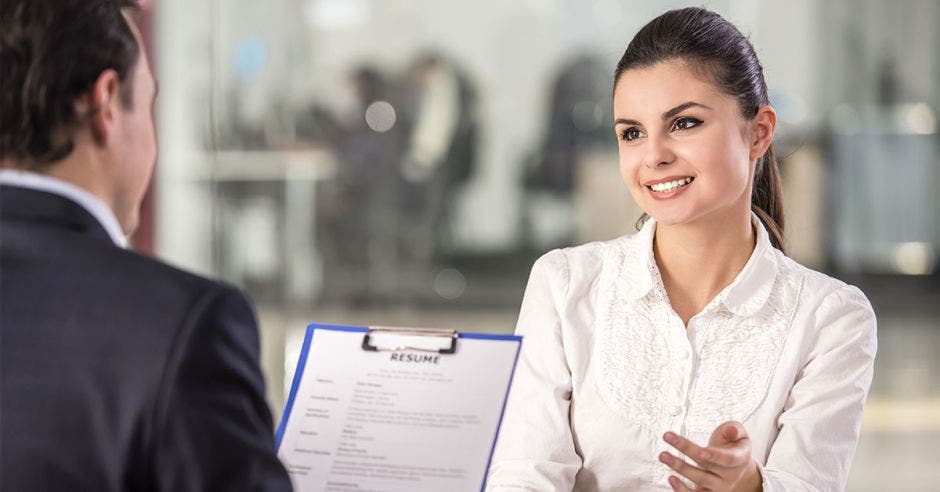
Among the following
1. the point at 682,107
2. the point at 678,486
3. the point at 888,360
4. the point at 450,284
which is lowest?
the point at 888,360

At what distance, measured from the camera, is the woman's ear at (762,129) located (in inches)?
77.7

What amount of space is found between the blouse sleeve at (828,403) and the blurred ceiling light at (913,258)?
6.32 m

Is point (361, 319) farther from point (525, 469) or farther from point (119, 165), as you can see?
point (119, 165)

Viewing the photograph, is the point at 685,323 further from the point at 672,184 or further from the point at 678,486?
the point at 678,486

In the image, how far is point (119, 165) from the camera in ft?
4.17

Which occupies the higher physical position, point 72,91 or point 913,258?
point 72,91

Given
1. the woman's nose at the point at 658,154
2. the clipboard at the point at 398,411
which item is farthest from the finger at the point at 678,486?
the woman's nose at the point at 658,154

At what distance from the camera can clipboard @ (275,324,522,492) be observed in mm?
1487

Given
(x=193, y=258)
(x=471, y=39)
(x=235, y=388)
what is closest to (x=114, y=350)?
(x=235, y=388)

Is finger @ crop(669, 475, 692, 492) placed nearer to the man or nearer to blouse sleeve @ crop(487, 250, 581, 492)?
blouse sleeve @ crop(487, 250, 581, 492)

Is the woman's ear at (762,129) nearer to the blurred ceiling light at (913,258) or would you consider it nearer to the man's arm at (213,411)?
the man's arm at (213,411)

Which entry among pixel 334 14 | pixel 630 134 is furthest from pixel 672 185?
pixel 334 14

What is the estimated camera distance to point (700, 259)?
1970 mm

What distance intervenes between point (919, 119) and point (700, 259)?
21.1 feet
